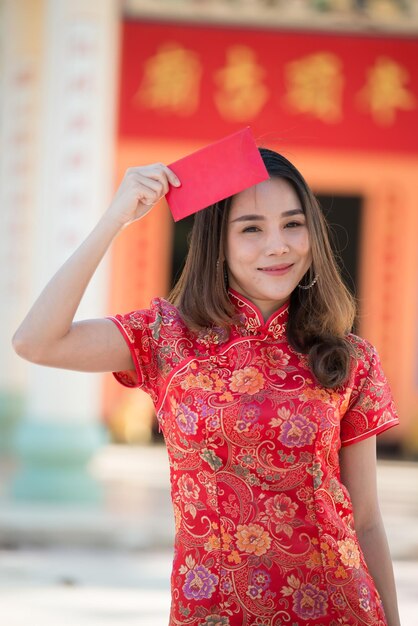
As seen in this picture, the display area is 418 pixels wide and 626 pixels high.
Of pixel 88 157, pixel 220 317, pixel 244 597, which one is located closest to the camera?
pixel 244 597

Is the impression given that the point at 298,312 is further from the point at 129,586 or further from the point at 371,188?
the point at 371,188

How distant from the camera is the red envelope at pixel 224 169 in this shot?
1624 mm

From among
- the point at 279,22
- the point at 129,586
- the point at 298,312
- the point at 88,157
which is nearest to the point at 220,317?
the point at 298,312

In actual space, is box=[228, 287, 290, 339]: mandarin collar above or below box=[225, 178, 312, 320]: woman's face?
below

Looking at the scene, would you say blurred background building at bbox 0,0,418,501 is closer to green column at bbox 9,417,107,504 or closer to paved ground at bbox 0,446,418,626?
green column at bbox 9,417,107,504

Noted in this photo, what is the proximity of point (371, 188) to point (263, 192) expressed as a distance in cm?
671

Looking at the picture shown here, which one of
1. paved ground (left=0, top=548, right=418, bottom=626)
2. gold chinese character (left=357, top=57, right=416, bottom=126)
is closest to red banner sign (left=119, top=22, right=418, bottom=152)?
gold chinese character (left=357, top=57, right=416, bottom=126)

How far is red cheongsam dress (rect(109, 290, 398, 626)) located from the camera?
157 centimetres

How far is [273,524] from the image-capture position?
61.7 inches

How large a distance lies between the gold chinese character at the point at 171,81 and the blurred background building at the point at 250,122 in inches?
0.4

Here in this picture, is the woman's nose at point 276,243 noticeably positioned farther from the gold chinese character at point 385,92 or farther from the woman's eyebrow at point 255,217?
the gold chinese character at point 385,92

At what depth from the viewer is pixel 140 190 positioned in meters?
1.65

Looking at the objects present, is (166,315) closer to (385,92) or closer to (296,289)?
(296,289)

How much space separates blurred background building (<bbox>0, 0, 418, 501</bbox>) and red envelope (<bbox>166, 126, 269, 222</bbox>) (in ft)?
18.8
